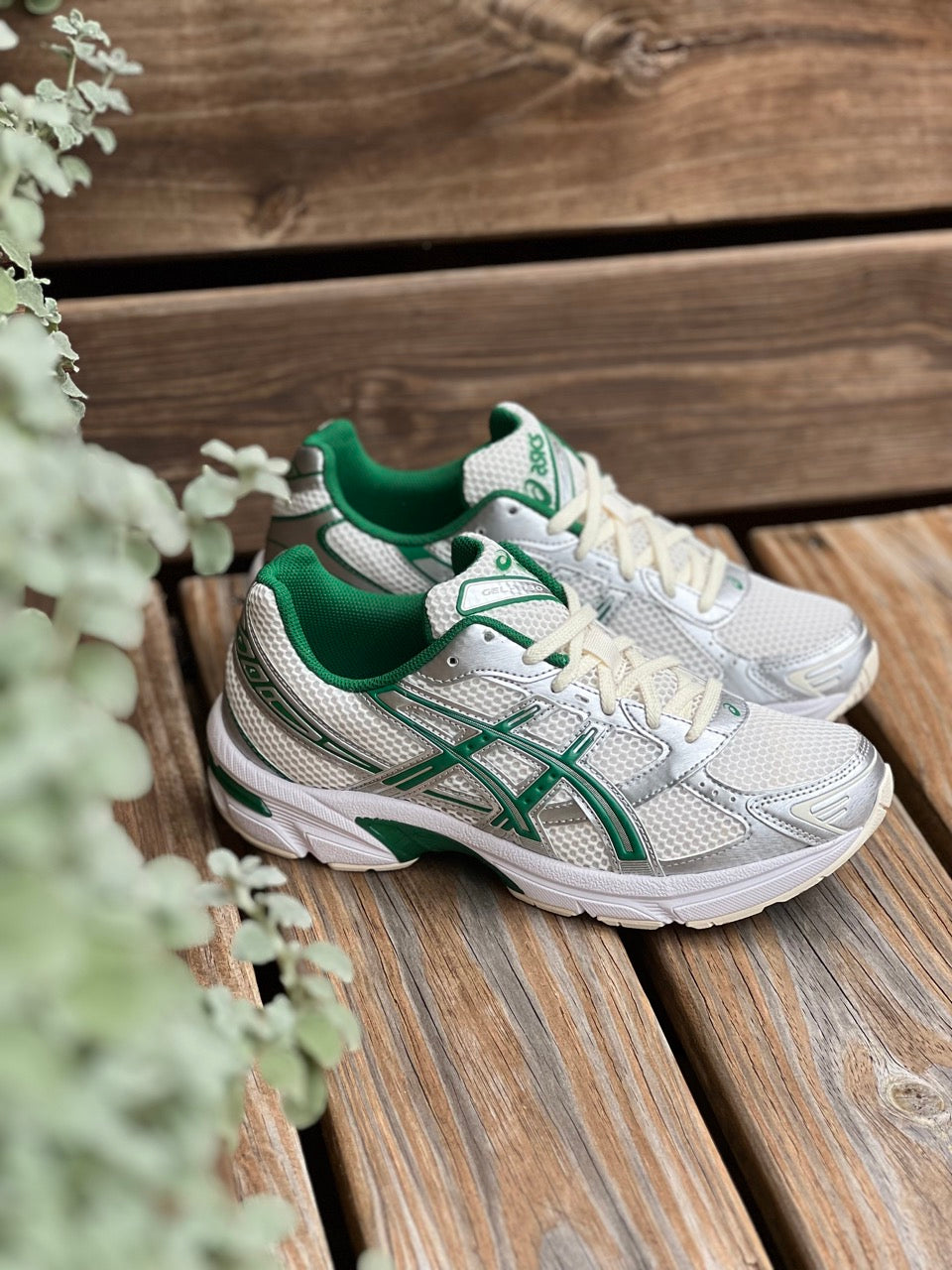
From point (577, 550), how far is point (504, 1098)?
0.52m

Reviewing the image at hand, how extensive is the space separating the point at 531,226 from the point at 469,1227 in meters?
1.10

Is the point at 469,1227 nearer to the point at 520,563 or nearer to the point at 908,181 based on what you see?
the point at 520,563

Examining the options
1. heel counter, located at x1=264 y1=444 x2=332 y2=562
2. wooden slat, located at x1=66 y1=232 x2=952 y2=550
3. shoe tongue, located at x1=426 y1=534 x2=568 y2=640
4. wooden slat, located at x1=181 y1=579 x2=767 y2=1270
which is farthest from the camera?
wooden slat, located at x1=66 y1=232 x2=952 y2=550

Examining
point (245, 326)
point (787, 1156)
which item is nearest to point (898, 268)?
point (245, 326)

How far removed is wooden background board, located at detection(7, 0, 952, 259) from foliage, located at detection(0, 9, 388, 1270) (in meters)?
0.88

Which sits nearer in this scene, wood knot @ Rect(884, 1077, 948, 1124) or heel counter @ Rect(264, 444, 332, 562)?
wood knot @ Rect(884, 1077, 948, 1124)

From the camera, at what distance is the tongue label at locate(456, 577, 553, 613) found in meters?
0.97

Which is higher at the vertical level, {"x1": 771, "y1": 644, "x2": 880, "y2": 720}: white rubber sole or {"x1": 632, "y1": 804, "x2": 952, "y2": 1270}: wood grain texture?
{"x1": 771, "y1": 644, "x2": 880, "y2": 720}: white rubber sole

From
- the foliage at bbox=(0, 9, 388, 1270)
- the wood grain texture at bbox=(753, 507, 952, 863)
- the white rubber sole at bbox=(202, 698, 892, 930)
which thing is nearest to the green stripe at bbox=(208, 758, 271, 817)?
the white rubber sole at bbox=(202, 698, 892, 930)

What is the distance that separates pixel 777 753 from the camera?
3.27 feet

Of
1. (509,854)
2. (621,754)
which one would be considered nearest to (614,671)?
(621,754)

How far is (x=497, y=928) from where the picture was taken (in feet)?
3.33

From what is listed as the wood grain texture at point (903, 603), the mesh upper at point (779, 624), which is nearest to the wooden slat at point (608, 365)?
the wood grain texture at point (903, 603)

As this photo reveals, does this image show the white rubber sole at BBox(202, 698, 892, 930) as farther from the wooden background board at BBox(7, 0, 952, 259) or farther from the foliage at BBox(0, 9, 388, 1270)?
the wooden background board at BBox(7, 0, 952, 259)
